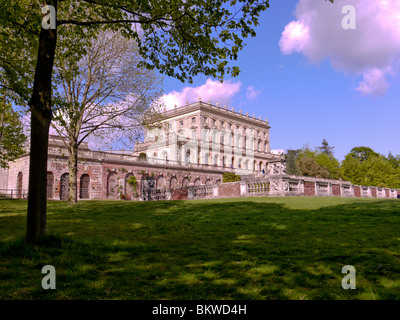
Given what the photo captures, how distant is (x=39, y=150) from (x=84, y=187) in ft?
113

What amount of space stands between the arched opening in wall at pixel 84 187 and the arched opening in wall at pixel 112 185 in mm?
→ 2718

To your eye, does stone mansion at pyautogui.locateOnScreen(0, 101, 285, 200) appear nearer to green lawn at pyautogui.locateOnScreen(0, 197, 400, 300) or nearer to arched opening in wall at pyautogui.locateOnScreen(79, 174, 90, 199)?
arched opening in wall at pyautogui.locateOnScreen(79, 174, 90, 199)

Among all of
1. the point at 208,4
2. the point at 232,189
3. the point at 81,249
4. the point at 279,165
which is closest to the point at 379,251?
the point at 81,249

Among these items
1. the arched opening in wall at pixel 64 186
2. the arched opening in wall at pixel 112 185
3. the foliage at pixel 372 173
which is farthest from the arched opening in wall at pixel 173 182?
the foliage at pixel 372 173

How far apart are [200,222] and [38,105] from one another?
6.69 meters

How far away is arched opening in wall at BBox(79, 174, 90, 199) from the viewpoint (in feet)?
125

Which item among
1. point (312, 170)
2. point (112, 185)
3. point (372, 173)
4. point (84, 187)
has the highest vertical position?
point (312, 170)

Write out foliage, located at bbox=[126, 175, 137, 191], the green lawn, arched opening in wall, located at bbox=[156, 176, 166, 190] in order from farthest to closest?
arched opening in wall, located at bbox=[156, 176, 166, 190], foliage, located at bbox=[126, 175, 137, 191], the green lawn

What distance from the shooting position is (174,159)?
60094 mm

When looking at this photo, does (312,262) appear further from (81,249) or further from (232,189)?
(232,189)

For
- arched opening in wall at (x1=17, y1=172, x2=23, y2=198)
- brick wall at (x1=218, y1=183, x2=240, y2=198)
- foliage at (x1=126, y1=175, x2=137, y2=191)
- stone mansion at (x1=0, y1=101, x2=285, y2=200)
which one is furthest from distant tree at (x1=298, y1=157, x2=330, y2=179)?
arched opening in wall at (x1=17, y1=172, x2=23, y2=198)
